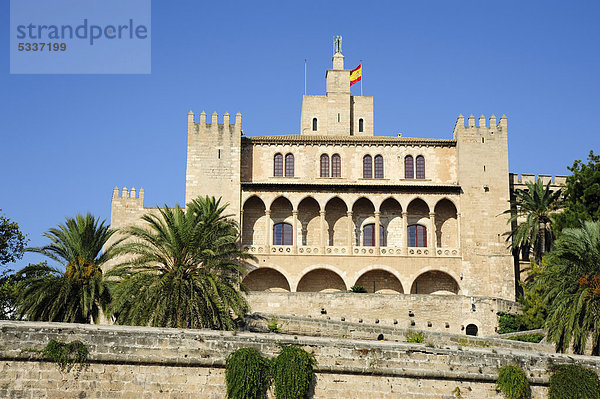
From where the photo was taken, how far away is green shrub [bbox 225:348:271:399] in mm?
15945

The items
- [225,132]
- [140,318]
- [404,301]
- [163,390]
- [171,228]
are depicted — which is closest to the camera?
[163,390]

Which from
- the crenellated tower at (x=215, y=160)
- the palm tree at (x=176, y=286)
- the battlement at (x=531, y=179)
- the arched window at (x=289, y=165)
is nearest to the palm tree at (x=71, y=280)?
the palm tree at (x=176, y=286)

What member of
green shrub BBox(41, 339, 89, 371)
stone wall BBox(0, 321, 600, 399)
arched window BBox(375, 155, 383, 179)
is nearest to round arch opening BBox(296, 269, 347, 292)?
arched window BBox(375, 155, 383, 179)

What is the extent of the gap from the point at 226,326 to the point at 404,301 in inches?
597

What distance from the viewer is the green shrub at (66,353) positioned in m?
16.1

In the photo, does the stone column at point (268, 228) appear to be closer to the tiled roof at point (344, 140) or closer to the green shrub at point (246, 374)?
the tiled roof at point (344, 140)

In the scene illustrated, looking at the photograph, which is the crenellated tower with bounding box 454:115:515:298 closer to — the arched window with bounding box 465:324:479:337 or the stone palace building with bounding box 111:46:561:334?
the stone palace building with bounding box 111:46:561:334

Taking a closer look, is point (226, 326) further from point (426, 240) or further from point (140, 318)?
point (426, 240)

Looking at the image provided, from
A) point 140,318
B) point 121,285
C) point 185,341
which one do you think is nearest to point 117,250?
point 121,285

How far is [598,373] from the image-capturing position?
16.8m

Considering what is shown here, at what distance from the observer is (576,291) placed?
78.3 feet

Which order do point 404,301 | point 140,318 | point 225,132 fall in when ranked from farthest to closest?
point 225,132
point 404,301
point 140,318

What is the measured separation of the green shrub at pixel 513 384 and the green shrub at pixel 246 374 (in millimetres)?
5226

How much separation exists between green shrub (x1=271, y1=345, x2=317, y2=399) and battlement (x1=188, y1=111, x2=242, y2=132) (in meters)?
28.0
